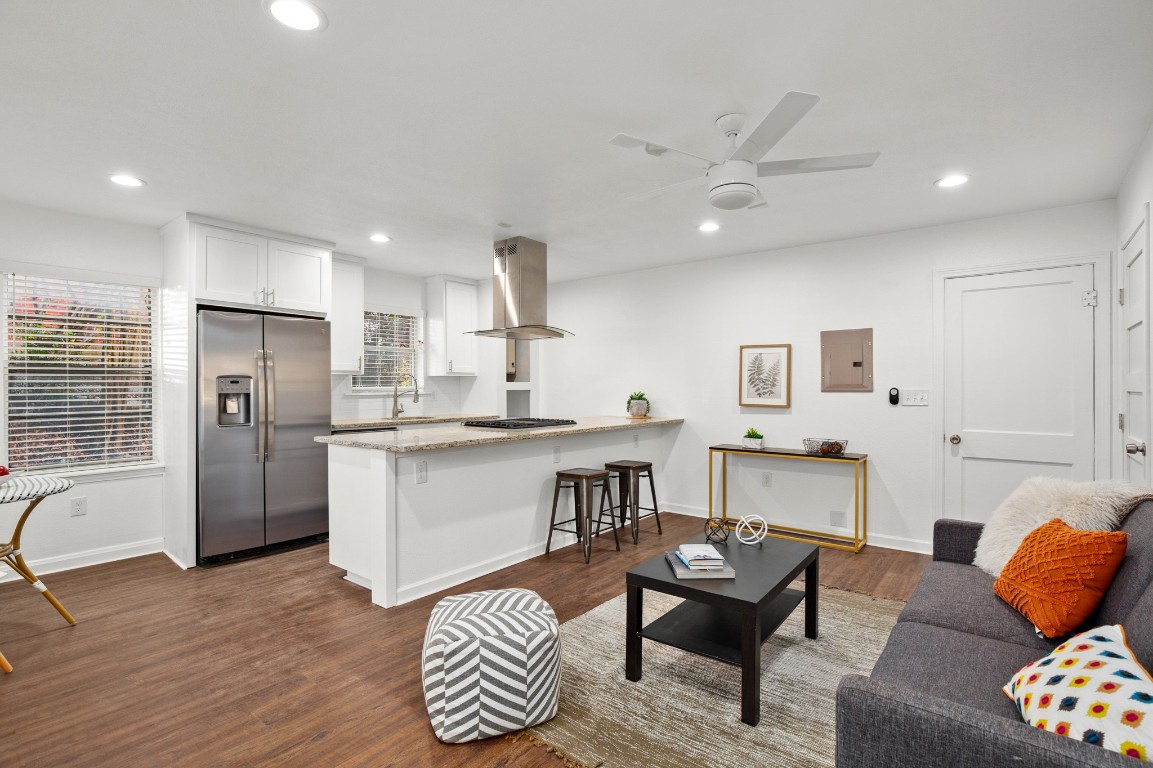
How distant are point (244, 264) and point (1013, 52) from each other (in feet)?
15.2

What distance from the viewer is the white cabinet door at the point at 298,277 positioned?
450 cm

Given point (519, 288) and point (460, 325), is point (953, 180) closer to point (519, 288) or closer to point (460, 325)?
point (519, 288)

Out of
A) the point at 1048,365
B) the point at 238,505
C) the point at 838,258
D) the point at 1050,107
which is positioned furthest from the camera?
the point at 838,258

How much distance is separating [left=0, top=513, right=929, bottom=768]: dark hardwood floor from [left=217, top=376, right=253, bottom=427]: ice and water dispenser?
40.5 inches

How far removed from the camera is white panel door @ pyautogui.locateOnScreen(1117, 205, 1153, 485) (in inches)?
110

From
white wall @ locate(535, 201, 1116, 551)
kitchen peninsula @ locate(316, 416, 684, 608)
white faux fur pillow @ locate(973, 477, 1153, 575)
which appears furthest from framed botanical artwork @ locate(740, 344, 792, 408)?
white faux fur pillow @ locate(973, 477, 1153, 575)

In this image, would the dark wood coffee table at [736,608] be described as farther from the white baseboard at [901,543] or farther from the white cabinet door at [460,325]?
the white cabinet door at [460,325]

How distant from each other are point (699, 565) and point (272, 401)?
3.51 m

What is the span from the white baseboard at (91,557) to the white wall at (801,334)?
398cm

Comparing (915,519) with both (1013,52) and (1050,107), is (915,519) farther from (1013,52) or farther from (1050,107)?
(1013,52)

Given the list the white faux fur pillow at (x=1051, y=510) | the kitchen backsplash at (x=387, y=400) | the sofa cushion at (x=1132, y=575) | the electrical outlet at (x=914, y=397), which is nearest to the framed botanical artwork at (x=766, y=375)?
the electrical outlet at (x=914, y=397)

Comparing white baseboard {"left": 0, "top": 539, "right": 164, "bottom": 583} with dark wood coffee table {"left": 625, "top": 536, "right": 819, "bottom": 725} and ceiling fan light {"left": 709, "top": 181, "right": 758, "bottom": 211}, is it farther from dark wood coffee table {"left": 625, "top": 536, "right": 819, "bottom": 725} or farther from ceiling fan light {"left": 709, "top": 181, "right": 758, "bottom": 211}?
ceiling fan light {"left": 709, "top": 181, "right": 758, "bottom": 211}

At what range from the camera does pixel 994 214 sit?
4.09 m

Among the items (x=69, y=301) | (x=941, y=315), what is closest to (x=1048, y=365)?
(x=941, y=315)
